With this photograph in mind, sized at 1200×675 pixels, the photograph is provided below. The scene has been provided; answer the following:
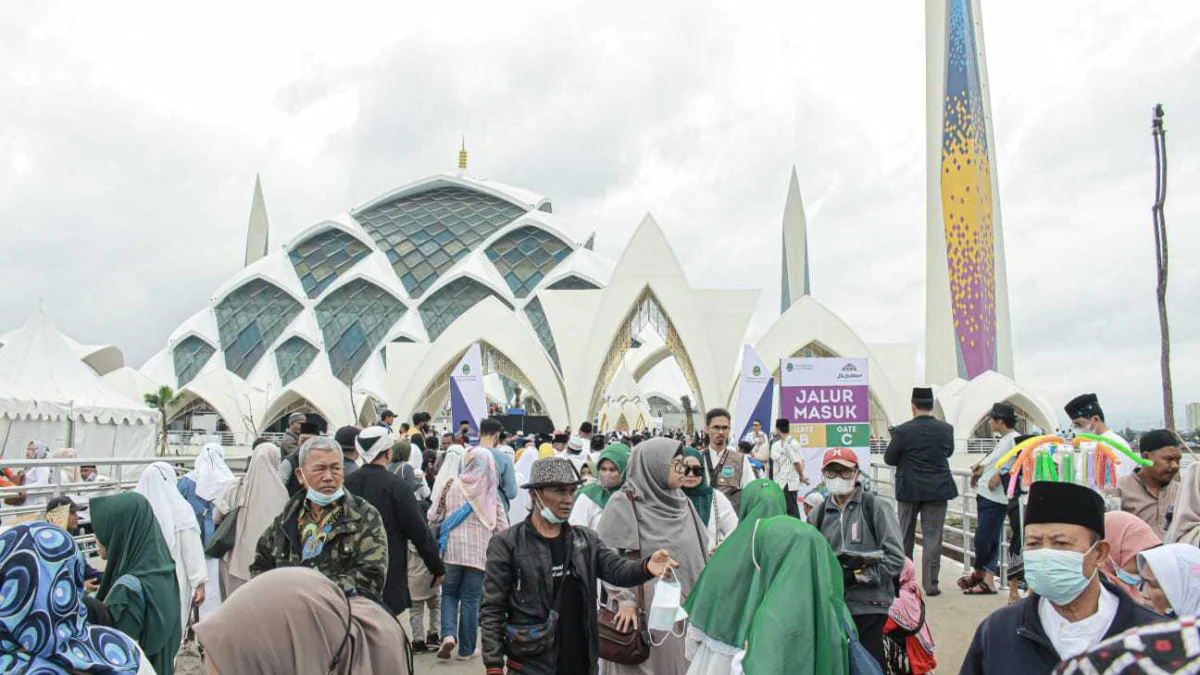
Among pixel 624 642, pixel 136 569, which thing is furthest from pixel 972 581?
pixel 136 569

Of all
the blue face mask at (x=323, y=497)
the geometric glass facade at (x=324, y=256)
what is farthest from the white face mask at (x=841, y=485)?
the geometric glass facade at (x=324, y=256)

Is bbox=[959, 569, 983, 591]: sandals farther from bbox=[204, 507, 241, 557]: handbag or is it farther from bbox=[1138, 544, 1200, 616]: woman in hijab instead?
bbox=[204, 507, 241, 557]: handbag

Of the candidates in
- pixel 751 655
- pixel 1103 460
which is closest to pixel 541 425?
pixel 1103 460

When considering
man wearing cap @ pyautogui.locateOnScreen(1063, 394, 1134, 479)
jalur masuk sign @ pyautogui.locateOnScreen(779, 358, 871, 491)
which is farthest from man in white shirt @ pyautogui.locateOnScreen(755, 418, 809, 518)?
man wearing cap @ pyautogui.locateOnScreen(1063, 394, 1134, 479)

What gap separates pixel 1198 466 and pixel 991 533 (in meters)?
3.07

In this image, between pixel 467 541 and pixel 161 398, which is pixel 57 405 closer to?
pixel 467 541

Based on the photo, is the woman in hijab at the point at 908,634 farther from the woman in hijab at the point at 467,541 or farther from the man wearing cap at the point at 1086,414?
the woman in hijab at the point at 467,541

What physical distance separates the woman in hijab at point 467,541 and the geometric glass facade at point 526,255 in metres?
36.0

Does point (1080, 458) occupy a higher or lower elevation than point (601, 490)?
higher

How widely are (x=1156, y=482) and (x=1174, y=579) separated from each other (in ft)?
7.25

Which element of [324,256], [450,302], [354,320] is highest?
[324,256]

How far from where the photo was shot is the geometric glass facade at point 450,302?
39.9m

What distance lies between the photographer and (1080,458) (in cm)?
420

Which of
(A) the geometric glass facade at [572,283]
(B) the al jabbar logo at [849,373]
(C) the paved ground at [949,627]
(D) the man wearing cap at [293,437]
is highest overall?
(A) the geometric glass facade at [572,283]
